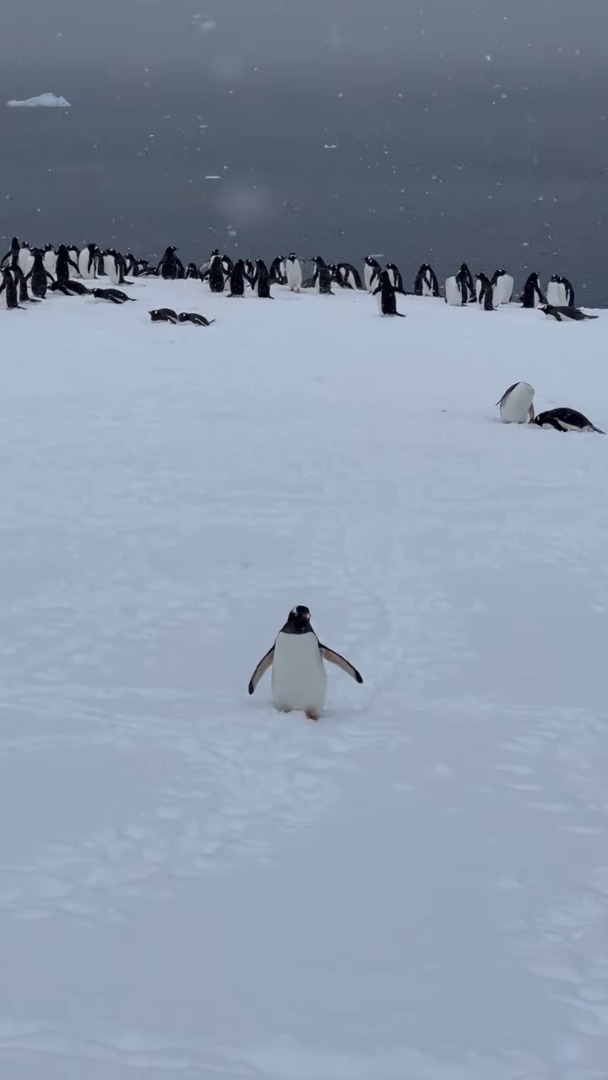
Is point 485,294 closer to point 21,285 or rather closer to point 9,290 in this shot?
point 21,285

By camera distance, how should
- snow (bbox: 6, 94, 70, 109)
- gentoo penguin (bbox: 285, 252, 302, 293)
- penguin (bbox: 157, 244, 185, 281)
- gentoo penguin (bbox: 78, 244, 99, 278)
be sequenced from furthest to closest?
snow (bbox: 6, 94, 70, 109) → penguin (bbox: 157, 244, 185, 281) → gentoo penguin (bbox: 285, 252, 302, 293) → gentoo penguin (bbox: 78, 244, 99, 278)

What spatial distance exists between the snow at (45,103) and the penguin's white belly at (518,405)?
16336cm

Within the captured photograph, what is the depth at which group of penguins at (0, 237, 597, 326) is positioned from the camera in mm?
17719

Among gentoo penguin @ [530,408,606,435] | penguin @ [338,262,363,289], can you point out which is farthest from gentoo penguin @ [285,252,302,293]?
gentoo penguin @ [530,408,606,435]

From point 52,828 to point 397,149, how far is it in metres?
104

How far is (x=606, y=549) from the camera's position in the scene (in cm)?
758

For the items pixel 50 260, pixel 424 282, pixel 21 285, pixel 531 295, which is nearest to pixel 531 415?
pixel 21 285

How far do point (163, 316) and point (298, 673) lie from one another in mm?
11793

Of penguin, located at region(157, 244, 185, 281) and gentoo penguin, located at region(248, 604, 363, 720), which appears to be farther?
penguin, located at region(157, 244, 185, 281)

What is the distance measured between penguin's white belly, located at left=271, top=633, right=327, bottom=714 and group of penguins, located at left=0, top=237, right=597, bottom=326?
454 inches

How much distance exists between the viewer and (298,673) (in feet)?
16.8

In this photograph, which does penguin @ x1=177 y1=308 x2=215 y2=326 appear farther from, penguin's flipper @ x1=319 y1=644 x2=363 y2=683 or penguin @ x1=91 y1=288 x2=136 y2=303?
penguin's flipper @ x1=319 y1=644 x2=363 y2=683

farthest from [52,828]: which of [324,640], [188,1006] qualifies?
[324,640]

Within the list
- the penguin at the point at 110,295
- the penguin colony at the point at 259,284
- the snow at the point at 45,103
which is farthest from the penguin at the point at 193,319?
the snow at the point at 45,103
